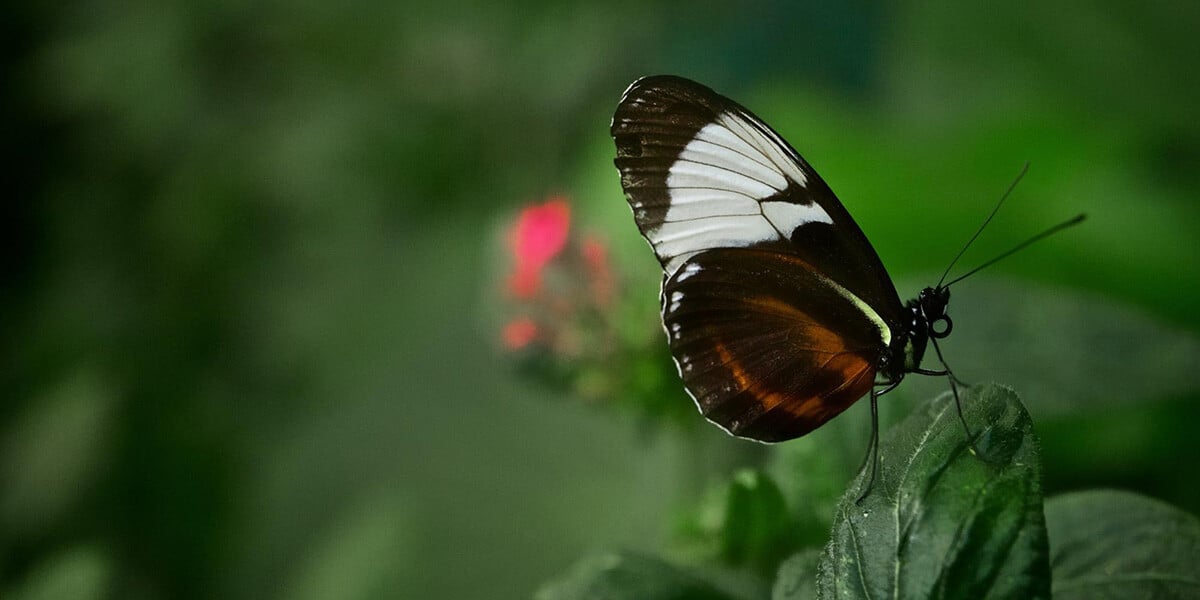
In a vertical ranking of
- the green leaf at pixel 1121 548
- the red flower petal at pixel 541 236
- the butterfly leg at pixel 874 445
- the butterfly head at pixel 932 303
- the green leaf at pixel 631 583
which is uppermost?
the red flower petal at pixel 541 236

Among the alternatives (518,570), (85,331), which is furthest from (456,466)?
(85,331)

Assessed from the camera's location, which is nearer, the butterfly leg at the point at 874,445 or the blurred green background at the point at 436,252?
the butterfly leg at the point at 874,445

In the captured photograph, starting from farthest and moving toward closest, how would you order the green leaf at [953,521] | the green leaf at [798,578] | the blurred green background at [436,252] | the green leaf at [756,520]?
the blurred green background at [436,252] < the green leaf at [756,520] < the green leaf at [798,578] < the green leaf at [953,521]

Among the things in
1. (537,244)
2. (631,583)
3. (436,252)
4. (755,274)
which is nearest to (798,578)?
(631,583)

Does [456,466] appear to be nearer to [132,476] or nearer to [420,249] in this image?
[132,476]

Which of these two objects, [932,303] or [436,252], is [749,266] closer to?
[932,303]

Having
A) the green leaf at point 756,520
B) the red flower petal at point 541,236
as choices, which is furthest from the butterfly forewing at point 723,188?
the red flower petal at point 541,236

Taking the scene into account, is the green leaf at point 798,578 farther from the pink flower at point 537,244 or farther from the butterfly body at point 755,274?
the pink flower at point 537,244

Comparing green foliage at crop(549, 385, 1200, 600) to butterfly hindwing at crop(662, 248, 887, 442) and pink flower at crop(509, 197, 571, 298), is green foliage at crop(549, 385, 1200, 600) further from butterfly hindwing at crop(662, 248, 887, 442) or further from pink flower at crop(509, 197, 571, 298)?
pink flower at crop(509, 197, 571, 298)

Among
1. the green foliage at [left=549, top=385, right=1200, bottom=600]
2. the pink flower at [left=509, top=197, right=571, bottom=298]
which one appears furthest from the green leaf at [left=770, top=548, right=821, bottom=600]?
the pink flower at [left=509, top=197, right=571, bottom=298]
